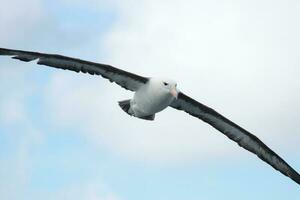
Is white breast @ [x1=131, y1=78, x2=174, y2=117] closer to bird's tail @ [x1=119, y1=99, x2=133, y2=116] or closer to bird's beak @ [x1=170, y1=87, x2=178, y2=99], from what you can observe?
bird's beak @ [x1=170, y1=87, x2=178, y2=99]

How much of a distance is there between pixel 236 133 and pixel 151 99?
608 centimetres

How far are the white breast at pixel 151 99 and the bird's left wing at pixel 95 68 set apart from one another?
390mm

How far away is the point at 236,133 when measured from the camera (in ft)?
105

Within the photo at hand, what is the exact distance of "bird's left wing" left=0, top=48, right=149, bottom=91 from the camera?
27.4 m

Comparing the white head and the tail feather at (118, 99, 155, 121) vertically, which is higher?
the white head

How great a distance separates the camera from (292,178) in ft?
106

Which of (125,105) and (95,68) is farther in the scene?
(125,105)

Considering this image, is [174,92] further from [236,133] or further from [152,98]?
[236,133]

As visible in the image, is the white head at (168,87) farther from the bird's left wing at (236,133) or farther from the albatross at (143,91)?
the bird's left wing at (236,133)

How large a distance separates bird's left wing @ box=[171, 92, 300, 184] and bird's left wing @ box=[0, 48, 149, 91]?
8.71 feet

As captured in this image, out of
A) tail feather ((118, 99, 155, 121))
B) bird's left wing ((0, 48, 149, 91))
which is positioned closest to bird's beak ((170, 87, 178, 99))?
bird's left wing ((0, 48, 149, 91))

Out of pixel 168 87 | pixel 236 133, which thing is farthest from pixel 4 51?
pixel 236 133

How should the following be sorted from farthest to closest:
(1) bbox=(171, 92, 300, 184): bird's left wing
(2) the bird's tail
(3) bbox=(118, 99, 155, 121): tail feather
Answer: (1) bbox=(171, 92, 300, 184): bird's left wing, (2) the bird's tail, (3) bbox=(118, 99, 155, 121): tail feather

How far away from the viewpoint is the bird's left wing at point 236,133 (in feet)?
100
